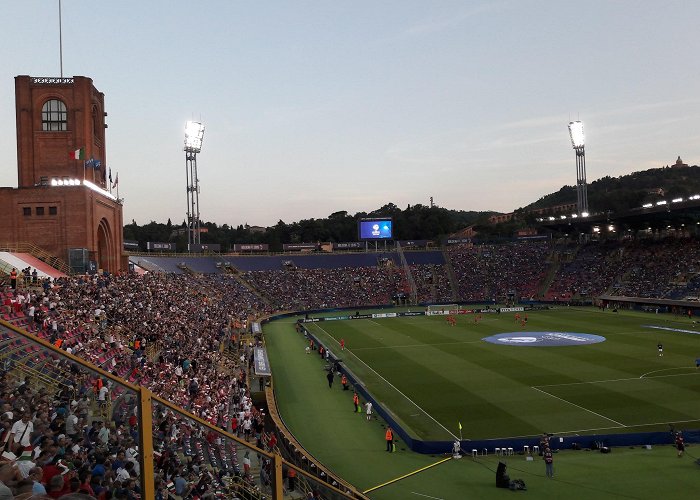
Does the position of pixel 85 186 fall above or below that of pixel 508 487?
above

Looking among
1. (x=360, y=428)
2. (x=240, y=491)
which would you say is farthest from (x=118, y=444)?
(x=360, y=428)

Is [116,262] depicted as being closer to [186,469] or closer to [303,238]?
[186,469]

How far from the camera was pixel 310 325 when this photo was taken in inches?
2509

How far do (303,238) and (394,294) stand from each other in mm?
69299

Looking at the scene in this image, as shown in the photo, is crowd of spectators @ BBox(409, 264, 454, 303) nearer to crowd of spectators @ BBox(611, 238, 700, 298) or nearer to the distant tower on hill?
crowd of spectators @ BBox(611, 238, 700, 298)

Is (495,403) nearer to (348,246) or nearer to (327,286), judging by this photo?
(327,286)

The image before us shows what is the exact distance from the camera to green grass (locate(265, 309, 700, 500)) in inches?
746

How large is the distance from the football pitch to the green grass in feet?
0.28

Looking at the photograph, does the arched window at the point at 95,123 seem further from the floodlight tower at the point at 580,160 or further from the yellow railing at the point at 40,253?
the floodlight tower at the point at 580,160

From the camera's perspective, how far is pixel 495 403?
92.1 ft

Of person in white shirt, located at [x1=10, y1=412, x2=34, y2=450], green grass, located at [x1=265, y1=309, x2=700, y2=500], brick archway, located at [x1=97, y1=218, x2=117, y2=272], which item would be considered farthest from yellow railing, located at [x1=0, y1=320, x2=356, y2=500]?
brick archway, located at [x1=97, y1=218, x2=117, y2=272]

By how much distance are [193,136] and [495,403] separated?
6097 cm

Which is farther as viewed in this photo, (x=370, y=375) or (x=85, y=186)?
(x=85, y=186)

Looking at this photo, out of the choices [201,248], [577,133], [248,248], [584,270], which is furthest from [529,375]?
[248,248]
